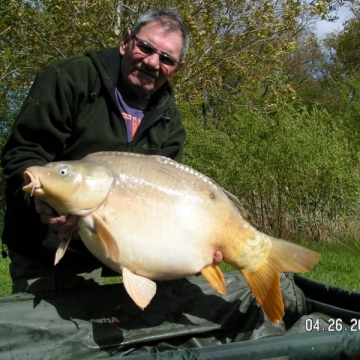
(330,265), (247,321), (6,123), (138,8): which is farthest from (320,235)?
(6,123)

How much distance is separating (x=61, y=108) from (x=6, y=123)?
7.71 meters

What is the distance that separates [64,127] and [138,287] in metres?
0.56

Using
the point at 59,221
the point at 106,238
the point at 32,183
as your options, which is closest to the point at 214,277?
the point at 106,238

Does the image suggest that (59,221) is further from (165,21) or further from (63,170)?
(165,21)

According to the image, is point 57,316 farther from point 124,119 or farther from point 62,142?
point 124,119

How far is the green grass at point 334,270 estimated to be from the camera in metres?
3.66

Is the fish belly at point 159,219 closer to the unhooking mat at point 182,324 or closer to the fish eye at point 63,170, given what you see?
the fish eye at point 63,170

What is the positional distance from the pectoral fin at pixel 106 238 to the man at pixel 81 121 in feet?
0.93

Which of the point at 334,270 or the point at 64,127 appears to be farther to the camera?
the point at 334,270

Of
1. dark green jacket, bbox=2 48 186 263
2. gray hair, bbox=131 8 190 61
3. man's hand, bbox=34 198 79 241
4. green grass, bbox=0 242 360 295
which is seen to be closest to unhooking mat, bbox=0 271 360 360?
dark green jacket, bbox=2 48 186 263

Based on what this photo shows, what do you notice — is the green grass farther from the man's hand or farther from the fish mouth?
the fish mouth

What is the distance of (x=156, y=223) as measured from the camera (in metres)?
1.52

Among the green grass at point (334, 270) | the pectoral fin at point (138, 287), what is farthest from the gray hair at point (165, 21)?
the green grass at point (334, 270)

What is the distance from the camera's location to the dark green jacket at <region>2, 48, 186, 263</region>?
1.72 m
